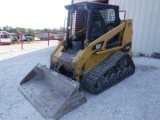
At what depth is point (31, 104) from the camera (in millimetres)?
3188

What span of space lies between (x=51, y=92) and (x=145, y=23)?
16.7 feet

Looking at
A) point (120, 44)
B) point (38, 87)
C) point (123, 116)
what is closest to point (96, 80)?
point (123, 116)

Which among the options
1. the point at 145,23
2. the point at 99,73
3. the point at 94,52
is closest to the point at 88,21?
the point at 94,52

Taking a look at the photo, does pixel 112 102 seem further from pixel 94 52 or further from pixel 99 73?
pixel 94 52

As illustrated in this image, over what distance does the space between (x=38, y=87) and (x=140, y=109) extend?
81.6 inches

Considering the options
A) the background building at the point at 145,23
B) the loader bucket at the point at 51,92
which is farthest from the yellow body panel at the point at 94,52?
the background building at the point at 145,23

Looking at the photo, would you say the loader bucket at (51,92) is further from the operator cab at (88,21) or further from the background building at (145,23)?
the background building at (145,23)

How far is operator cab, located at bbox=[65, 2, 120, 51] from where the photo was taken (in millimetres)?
3656

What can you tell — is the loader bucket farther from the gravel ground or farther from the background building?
the background building

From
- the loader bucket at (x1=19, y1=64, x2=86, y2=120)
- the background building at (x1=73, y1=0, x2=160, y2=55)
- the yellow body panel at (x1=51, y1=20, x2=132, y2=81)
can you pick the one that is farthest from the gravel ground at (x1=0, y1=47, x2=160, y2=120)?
the background building at (x1=73, y1=0, x2=160, y2=55)

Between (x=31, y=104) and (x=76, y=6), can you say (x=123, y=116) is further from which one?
(x=76, y=6)

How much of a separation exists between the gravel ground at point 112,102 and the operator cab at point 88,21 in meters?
1.25

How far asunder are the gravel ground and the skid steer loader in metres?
0.13

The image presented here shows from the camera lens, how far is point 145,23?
6.83 meters
